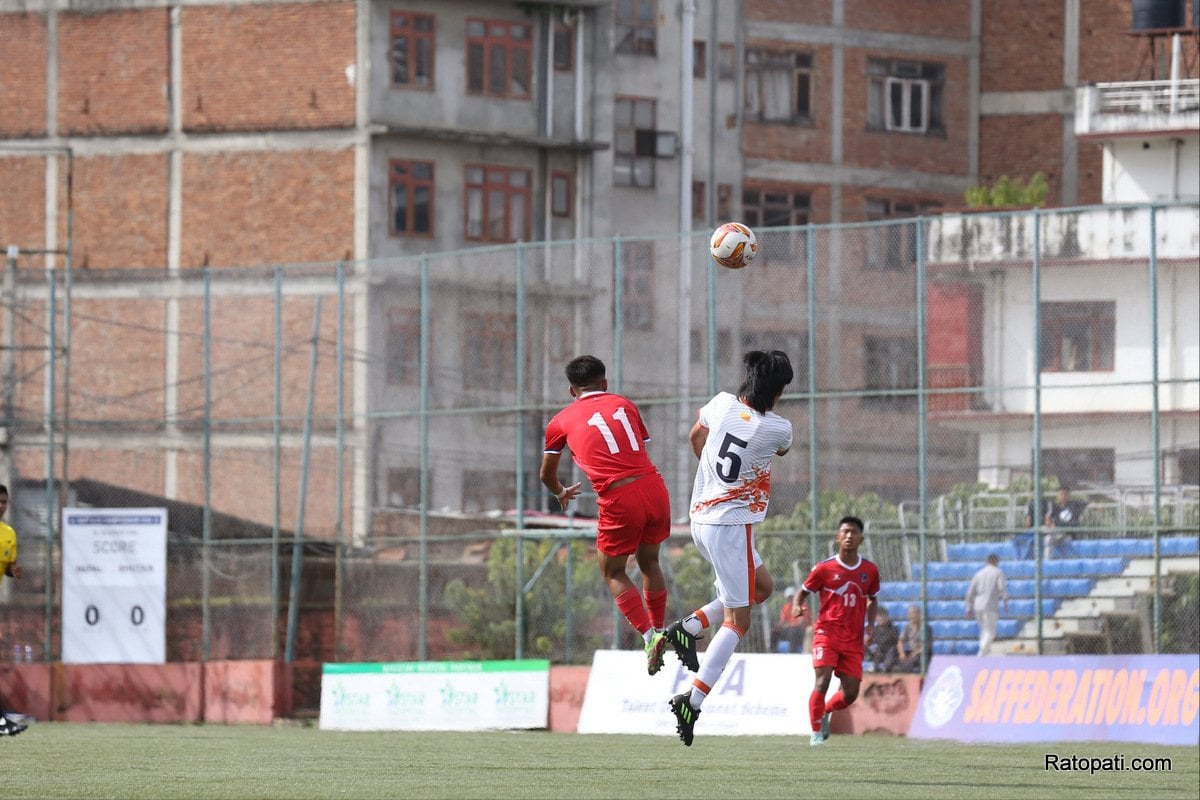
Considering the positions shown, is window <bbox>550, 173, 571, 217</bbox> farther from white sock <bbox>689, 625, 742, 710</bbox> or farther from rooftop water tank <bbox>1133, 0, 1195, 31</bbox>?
white sock <bbox>689, 625, 742, 710</bbox>

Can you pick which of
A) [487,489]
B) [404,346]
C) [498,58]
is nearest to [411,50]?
[498,58]

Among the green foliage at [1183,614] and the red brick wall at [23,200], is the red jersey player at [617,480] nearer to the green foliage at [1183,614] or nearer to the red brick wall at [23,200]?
the green foliage at [1183,614]

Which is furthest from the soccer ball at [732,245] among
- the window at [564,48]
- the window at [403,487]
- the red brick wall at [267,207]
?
the window at [564,48]

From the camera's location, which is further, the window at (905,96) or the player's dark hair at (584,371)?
the window at (905,96)

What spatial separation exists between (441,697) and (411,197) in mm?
24884

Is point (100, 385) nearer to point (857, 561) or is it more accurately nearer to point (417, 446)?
point (417, 446)

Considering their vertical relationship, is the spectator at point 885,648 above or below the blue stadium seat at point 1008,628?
below

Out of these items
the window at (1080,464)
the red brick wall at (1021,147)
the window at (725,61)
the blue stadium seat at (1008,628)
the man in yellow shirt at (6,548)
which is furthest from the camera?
the red brick wall at (1021,147)

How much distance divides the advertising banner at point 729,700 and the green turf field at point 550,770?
9.46ft

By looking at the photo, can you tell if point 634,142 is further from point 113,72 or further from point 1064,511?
point 1064,511

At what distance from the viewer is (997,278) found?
105 feet

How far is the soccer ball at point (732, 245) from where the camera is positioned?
18.0 meters

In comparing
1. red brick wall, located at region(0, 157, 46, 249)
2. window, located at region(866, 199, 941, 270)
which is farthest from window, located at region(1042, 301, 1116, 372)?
red brick wall, located at region(0, 157, 46, 249)

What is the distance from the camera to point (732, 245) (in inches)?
710
